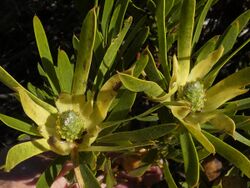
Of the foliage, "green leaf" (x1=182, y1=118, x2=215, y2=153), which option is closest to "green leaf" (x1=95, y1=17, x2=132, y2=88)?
the foliage

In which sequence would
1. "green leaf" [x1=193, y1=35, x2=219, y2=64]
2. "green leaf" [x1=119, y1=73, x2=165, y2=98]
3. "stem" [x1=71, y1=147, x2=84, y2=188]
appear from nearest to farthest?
"green leaf" [x1=119, y1=73, x2=165, y2=98] < "stem" [x1=71, y1=147, x2=84, y2=188] < "green leaf" [x1=193, y1=35, x2=219, y2=64]

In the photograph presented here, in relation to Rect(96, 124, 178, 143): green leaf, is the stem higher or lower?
lower

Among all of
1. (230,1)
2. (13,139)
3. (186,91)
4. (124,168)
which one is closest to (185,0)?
(186,91)

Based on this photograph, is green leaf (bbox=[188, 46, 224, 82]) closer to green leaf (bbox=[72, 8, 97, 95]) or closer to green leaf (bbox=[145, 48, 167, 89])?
green leaf (bbox=[145, 48, 167, 89])

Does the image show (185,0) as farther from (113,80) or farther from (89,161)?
(89,161)

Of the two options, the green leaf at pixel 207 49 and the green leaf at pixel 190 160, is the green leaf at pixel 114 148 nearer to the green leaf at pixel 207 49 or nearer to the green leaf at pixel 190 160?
the green leaf at pixel 190 160

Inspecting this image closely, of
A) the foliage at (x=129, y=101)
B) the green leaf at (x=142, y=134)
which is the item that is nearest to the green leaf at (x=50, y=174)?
the foliage at (x=129, y=101)

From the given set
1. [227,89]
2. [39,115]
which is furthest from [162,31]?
[39,115]

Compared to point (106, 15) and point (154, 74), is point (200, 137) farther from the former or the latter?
point (106, 15)
